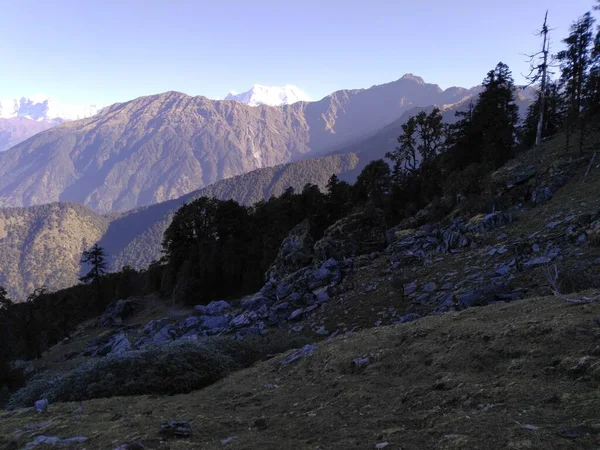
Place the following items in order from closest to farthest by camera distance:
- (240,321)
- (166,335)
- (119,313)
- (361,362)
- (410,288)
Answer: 1. (361,362)
2. (410,288)
3. (240,321)
4. (166,335)
5. (119,313)

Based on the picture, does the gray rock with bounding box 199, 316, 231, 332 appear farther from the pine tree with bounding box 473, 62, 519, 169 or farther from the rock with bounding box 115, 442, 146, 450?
the pine tree with bounding box 473, 62, 519, 169

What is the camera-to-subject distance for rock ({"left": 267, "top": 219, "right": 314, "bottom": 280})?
3672cm

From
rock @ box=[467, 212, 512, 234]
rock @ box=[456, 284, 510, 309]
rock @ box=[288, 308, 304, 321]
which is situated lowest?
rock @ box=[288, 308, 304, 321]

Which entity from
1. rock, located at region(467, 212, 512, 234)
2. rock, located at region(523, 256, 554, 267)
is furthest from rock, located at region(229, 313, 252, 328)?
rock, located at region(523, 256, 554, 267)

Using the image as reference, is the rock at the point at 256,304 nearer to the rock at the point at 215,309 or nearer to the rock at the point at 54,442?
the rock at the point at 215,309

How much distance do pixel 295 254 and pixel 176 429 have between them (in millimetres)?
30822

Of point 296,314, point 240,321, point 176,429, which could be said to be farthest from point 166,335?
point 176,429

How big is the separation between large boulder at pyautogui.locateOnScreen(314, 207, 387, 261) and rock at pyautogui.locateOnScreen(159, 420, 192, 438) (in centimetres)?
2687

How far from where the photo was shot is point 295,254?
37875mm

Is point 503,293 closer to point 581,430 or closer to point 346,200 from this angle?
point 581,430

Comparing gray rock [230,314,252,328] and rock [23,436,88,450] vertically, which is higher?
rock [23,436,88,450]

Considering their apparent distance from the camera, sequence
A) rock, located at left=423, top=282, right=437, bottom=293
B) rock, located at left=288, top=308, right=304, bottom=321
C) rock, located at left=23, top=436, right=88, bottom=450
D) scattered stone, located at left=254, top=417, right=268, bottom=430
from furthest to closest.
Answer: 1. rock, located at left=288, top=308, right=304, bottom=321
2. rock, located at left=423, top=282, right=437, bottom=293
3. rock, located at left=23, top=436, right=88, bottom=450
4. scattered stone, located at left=254, top=417, right=268, bottom=430

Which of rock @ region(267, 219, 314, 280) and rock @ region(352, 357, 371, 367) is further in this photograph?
rock @ region(267, 219, 314, 280)

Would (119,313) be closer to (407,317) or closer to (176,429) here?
(407,317)
